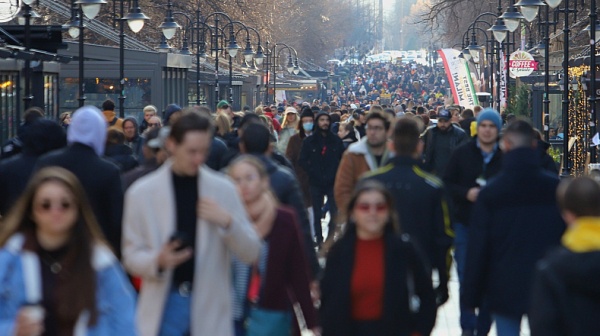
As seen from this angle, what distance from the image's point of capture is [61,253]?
11.8ft

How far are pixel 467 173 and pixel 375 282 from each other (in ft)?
11.1

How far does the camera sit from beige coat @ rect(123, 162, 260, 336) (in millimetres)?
4262

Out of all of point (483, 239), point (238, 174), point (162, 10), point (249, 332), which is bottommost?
point (249, 332)

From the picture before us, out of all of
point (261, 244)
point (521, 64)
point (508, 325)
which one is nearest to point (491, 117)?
point (508, 325)

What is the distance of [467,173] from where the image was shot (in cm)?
788

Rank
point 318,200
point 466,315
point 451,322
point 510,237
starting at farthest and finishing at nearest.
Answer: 1. point 318,200
2. point 451,322
3. point 466,315
4. point 510,237

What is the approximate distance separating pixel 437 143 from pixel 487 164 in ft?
13.6

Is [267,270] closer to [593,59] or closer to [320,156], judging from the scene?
[320,156]

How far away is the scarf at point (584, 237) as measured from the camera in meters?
3.74

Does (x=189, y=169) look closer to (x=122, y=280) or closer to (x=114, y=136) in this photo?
(x=122, y=280)

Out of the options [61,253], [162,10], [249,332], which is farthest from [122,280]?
[162,10]

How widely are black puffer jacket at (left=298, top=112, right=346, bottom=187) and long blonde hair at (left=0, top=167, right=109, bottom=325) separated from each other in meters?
8.30

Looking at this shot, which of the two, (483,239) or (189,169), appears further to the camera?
(483,239)

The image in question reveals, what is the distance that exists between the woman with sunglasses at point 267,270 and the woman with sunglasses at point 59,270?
4.61 ft
